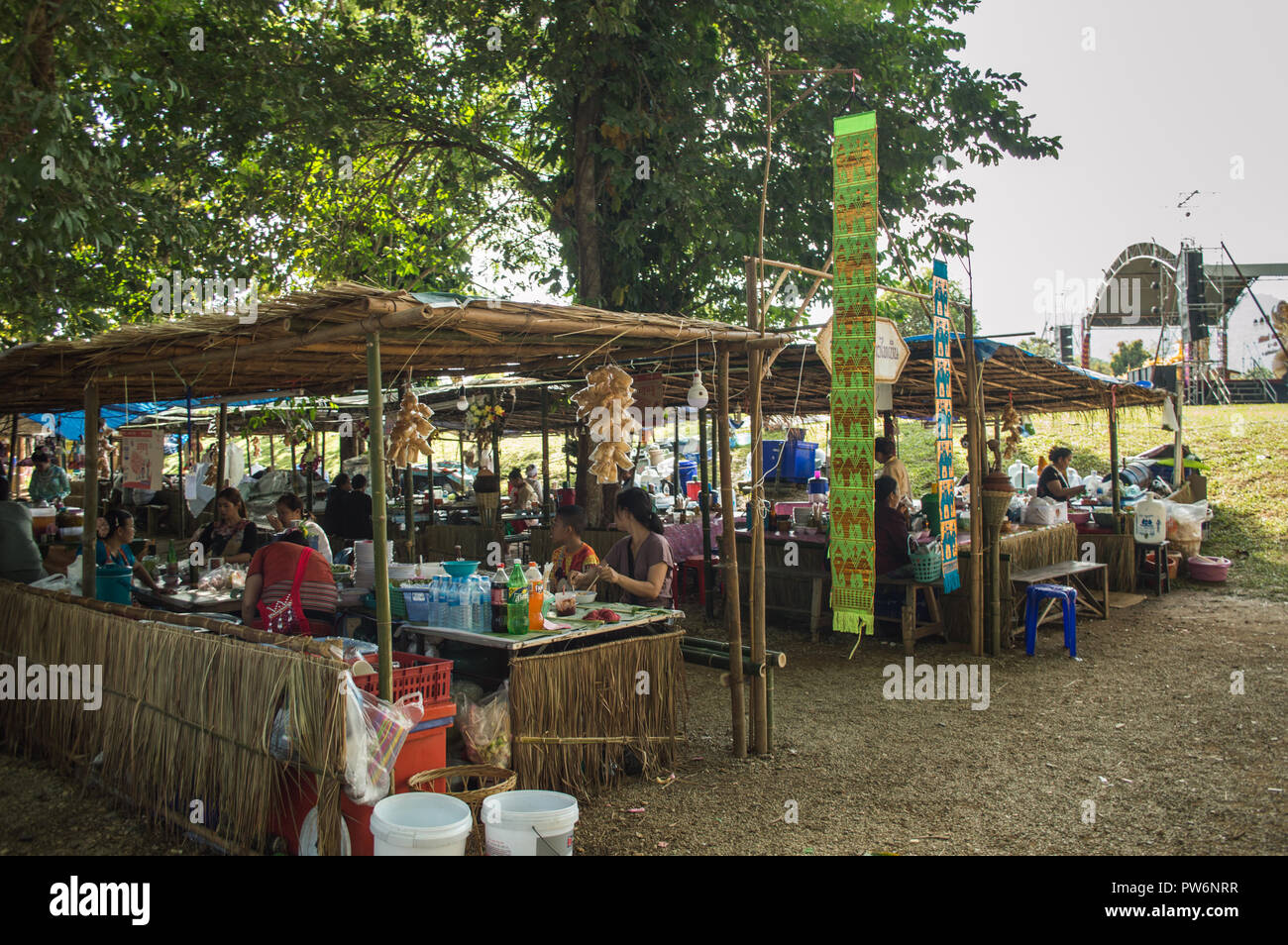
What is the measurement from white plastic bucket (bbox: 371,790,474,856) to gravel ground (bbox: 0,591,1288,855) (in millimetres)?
1088

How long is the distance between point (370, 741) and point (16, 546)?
5.15m

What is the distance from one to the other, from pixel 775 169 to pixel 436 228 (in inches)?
205

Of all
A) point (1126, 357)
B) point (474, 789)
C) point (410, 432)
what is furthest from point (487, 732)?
point (1126, 357)

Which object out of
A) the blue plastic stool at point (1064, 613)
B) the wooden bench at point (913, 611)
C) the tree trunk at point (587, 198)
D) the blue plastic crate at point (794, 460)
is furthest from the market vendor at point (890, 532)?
the blue plastic crate at point (794, 460)

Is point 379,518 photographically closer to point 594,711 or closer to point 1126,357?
point 594,711

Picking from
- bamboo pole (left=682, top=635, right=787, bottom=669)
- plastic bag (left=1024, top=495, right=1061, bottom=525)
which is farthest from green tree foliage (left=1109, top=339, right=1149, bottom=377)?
bamboo pole (left=682, top=635, right=787, bottom=669)

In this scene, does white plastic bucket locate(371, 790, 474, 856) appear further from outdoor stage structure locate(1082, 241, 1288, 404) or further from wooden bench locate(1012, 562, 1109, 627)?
outdoor stage structure locate(1082, 241, 1288, 404)

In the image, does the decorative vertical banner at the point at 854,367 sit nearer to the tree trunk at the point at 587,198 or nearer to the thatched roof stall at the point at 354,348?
the thatched roof stall at the point at 354,348

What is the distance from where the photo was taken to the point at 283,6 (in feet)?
35.5

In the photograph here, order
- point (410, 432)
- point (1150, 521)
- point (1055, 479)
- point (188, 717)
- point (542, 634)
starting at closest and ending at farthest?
point (188, 717), point (542, 634), point (410, 432), point (1150, 521), point (1055, 479)

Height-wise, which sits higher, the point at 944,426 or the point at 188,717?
the point at 944,426

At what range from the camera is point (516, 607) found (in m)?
4.91

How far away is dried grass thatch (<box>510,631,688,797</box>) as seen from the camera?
4766mm
